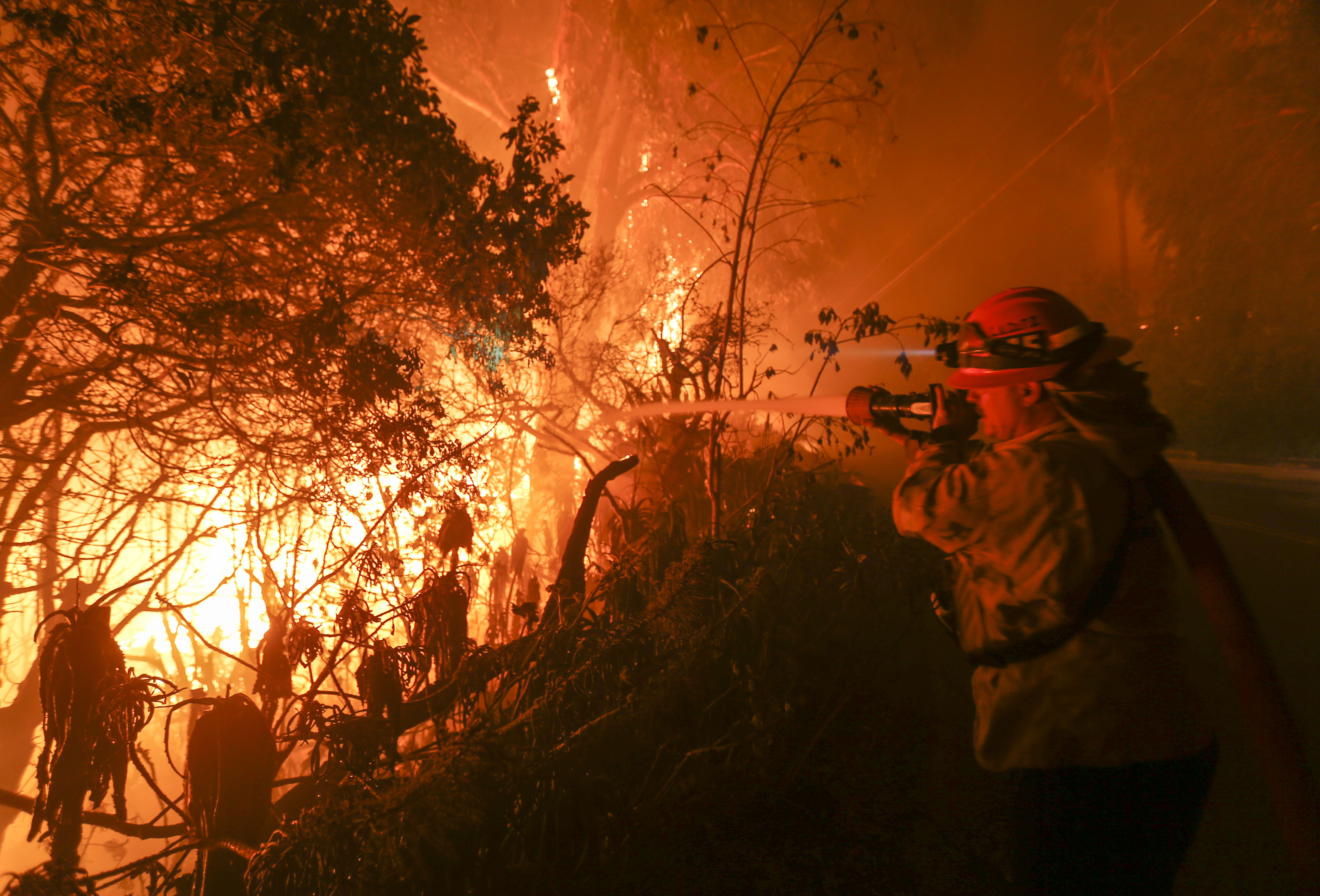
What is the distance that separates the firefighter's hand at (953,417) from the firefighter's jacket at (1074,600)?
0.21 metres

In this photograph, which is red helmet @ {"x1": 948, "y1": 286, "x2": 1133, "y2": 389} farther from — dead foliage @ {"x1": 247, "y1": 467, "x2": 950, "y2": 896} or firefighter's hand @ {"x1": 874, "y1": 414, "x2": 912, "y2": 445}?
dead foliage @ {"x1": 247, "y1": 467, "x2": 950, "y2": 896}

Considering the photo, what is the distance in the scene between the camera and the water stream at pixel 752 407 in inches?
87.1

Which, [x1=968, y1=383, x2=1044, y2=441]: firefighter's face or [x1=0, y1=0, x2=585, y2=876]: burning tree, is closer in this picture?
[x1=968, y1=383, x2=1044, y2=441]: firefighter's face

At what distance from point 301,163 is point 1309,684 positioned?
7.42 metres

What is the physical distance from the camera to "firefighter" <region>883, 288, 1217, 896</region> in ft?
4.08

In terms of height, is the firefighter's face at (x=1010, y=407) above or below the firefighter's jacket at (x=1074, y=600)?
above

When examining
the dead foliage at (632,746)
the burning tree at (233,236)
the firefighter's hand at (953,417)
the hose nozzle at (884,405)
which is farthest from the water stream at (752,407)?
the burning tree at (233,236)

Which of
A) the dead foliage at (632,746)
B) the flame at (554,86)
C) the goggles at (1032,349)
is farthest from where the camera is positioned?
the flame at (554,86)

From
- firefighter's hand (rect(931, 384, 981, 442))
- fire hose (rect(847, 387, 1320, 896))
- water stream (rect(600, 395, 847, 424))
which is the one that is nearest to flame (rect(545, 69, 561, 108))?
water stream (rect(600, 395, 847, 424))

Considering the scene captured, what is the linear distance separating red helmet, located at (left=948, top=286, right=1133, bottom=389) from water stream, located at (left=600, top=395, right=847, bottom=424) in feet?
1.59

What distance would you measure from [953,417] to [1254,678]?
834mm

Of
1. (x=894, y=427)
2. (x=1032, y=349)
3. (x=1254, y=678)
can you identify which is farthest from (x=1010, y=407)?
(x=1254, y=678)

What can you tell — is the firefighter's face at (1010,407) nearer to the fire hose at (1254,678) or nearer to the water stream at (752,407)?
the fire hose at (1254,678)

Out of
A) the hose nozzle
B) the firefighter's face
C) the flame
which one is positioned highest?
the flame
